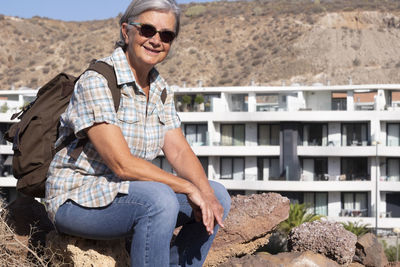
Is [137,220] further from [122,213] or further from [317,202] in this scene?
[317,202]

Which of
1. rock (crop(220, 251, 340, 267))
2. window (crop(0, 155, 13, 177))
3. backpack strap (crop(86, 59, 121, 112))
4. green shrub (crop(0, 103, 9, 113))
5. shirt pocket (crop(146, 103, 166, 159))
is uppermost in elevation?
backpack strap (crop(86, 59, 121, 112))

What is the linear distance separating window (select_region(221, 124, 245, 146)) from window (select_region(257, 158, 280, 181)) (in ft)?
5.34

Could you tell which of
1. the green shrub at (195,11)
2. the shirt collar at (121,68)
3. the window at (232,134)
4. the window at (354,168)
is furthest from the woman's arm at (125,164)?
the green shrub at (195,11)

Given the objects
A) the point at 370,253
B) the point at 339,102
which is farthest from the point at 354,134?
the point at 370,253

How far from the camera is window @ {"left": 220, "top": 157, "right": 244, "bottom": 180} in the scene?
39.4 metres

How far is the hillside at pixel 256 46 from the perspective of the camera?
7206cm

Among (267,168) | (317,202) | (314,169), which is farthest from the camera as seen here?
(267,168)

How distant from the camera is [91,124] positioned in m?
3.64

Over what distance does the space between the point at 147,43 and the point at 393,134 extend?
3594 cm

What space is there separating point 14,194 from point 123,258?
118 feet

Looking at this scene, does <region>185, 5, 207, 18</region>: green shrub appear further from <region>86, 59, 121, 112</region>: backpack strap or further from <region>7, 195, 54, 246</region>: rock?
<region>86, 59, 121, 112</region>: backpack strap

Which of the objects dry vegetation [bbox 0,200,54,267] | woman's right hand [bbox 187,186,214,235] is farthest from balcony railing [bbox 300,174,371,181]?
woman's right hand [bbox 187,186,214,235]

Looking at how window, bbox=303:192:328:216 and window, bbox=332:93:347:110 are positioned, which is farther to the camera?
window, bbox=332:93:347:110

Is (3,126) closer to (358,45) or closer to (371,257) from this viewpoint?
(371,257)
